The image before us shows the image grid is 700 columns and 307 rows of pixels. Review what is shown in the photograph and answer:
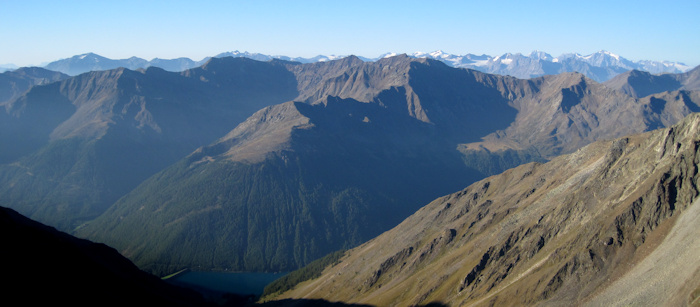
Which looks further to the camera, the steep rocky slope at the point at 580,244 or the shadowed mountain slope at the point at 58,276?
the steep rocky slope at the point at 580,244

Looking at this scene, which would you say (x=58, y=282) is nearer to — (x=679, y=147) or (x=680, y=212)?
(x=680, y=212)

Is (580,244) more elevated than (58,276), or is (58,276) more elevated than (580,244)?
(58,276)

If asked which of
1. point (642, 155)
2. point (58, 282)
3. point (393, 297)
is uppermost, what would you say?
Result: point (642, 155)

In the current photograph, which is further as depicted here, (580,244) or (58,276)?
(580,244)

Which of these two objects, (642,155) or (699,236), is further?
(642,155)

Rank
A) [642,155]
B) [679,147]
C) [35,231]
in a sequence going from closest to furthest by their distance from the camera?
[35,231] < [679,147] < [642,155]

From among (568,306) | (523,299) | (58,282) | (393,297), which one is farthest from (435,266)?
(58,282)

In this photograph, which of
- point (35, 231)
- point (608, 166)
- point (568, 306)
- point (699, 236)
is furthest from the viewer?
point (608, 166)

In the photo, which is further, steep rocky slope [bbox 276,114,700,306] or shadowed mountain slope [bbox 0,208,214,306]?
steep rocky slope [bbox 276,114,700,306]
